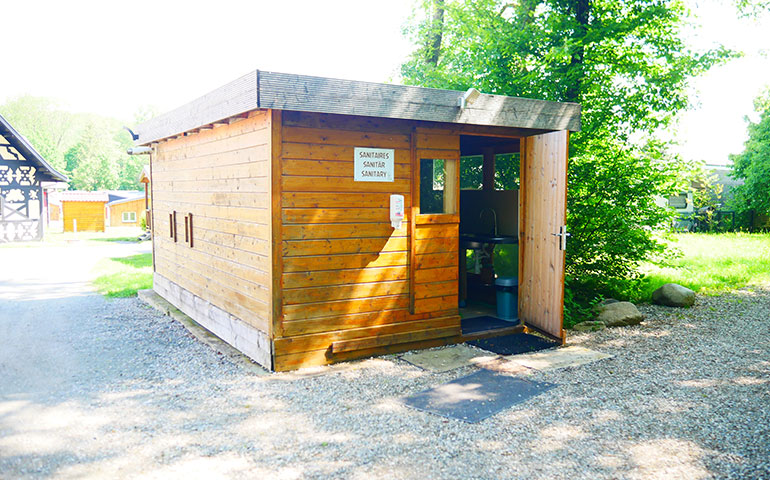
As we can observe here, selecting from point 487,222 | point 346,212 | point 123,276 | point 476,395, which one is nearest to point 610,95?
point 487,222

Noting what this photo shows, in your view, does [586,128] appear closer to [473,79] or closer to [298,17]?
[473,79]

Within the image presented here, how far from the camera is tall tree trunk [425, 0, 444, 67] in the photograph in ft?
53.3

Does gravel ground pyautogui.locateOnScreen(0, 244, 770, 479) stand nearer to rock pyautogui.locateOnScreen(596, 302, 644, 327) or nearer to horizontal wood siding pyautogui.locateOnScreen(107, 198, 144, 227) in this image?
rock pyautogui.locateOnScreen(596, 302, 644, 327)

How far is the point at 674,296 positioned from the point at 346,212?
19.7ft

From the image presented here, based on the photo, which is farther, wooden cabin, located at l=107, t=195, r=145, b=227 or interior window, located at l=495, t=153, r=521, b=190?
wooden cabin, located at l=107, t=195, r=145, b=227

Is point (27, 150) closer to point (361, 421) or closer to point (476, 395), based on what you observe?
point (361, 421)

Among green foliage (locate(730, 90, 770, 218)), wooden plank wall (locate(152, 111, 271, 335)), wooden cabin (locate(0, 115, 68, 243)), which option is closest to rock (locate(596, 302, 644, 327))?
wooden plank wall (locate(152, 111, 271, 335))

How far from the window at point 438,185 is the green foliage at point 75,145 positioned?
46042 mm

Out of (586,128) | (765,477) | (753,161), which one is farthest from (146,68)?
(765,477)

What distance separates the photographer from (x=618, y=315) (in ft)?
26.0

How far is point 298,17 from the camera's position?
39.4 metres

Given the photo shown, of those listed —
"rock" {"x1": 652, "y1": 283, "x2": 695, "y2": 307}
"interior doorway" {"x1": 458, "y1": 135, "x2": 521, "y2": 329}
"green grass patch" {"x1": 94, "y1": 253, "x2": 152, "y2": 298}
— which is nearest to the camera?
"interior doorway" {"x1": 458, "y1": 135, "x2": 521, "y2": 329}

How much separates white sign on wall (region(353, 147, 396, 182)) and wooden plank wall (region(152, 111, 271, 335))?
3.03ft

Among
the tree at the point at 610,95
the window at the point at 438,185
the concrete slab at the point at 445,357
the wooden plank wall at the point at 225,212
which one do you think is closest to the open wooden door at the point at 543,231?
the window at the point at 438,185
